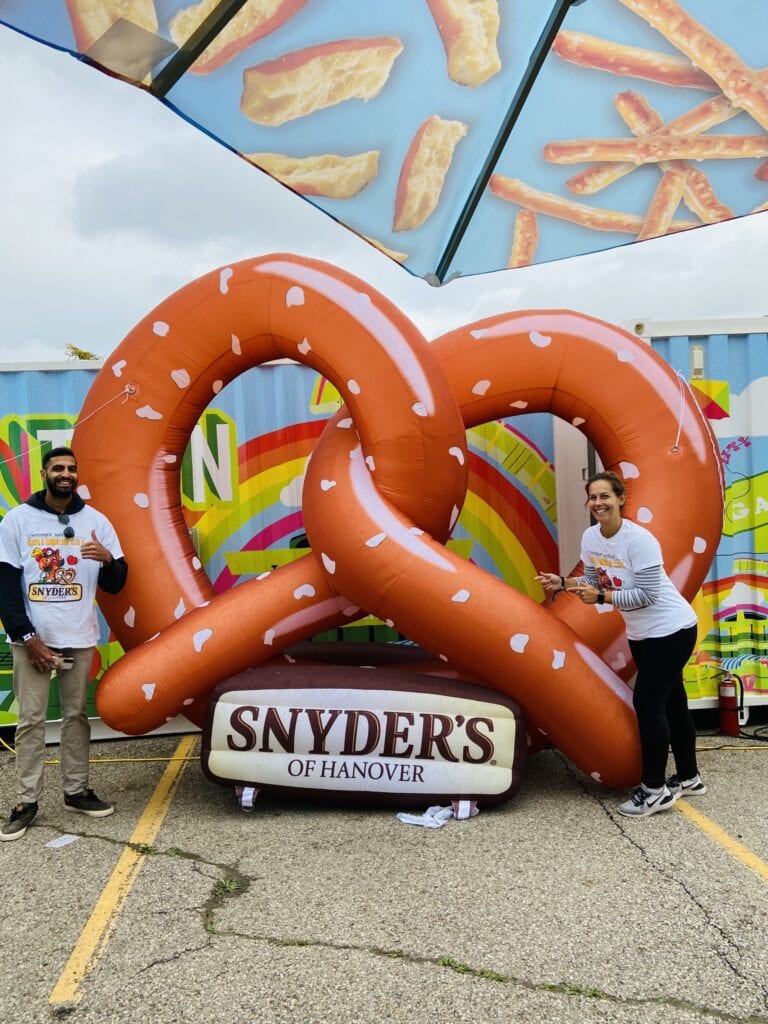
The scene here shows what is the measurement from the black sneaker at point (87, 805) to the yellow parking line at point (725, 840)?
2.76m

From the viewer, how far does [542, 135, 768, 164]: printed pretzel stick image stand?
16.4ft

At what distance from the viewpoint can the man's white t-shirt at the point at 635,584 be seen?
3.26 m

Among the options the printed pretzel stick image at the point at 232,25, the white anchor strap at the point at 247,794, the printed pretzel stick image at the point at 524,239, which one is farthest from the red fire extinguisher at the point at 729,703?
the printed pretzel stick image at the point at 232,25

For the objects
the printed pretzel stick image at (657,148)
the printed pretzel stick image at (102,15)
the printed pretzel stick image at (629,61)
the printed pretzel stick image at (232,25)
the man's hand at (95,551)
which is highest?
the printed pretzel stick image at (629,61)

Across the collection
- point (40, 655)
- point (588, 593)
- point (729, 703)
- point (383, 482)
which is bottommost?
point (729, 703)

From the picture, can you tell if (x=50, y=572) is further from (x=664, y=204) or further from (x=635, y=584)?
(x=664, y=204)

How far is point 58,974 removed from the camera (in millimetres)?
2207

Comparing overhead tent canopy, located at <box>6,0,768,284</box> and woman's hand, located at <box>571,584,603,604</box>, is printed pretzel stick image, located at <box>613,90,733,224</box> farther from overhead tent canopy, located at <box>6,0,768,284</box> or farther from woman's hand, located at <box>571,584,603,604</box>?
woman's hand, located at <box>571,584,603,604</box>

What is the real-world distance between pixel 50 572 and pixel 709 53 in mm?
4672

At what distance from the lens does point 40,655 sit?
→ 10.8 ft

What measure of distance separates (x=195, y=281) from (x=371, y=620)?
238cm

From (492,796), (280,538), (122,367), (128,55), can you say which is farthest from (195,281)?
(492,796)

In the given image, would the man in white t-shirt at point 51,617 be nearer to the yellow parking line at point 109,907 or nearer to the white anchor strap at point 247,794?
the yellow parking line at point 109,907

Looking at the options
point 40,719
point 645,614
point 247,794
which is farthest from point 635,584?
point 40,719
